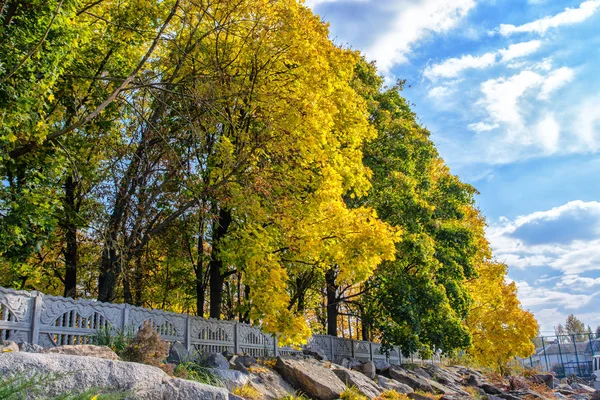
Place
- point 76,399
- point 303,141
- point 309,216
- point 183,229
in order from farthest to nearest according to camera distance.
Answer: point 183,229
point 309,216
point 303,141
point 76,399

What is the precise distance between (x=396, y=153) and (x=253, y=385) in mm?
12762

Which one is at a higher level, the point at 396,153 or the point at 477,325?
the point at 396,153

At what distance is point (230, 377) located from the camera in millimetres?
9461

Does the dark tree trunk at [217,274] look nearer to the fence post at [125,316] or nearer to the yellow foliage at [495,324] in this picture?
the fence post at [125,316]

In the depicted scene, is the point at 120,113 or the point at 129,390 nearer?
the point at 129,390

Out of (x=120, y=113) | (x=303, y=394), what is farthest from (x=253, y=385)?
(x=120, y=113)

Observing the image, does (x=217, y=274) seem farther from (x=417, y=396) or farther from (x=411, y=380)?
(x=411, y=380)

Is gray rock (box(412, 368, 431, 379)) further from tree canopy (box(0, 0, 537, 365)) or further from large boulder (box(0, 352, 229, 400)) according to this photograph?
large boulder (box(0, 352, 229, 400))

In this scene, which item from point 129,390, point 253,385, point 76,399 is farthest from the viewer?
point 253,385

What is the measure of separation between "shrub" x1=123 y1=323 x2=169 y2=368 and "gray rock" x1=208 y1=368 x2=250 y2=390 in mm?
1259

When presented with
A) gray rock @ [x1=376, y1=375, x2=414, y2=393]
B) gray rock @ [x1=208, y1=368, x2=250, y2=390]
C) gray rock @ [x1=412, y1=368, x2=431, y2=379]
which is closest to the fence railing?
gray rock @ [x1=208, y1=368, x2=250, y2=390]

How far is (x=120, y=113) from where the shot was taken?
14.0 m

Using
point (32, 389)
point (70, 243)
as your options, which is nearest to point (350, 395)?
point (32, 389)

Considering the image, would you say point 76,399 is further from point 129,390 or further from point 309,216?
point 309,216
